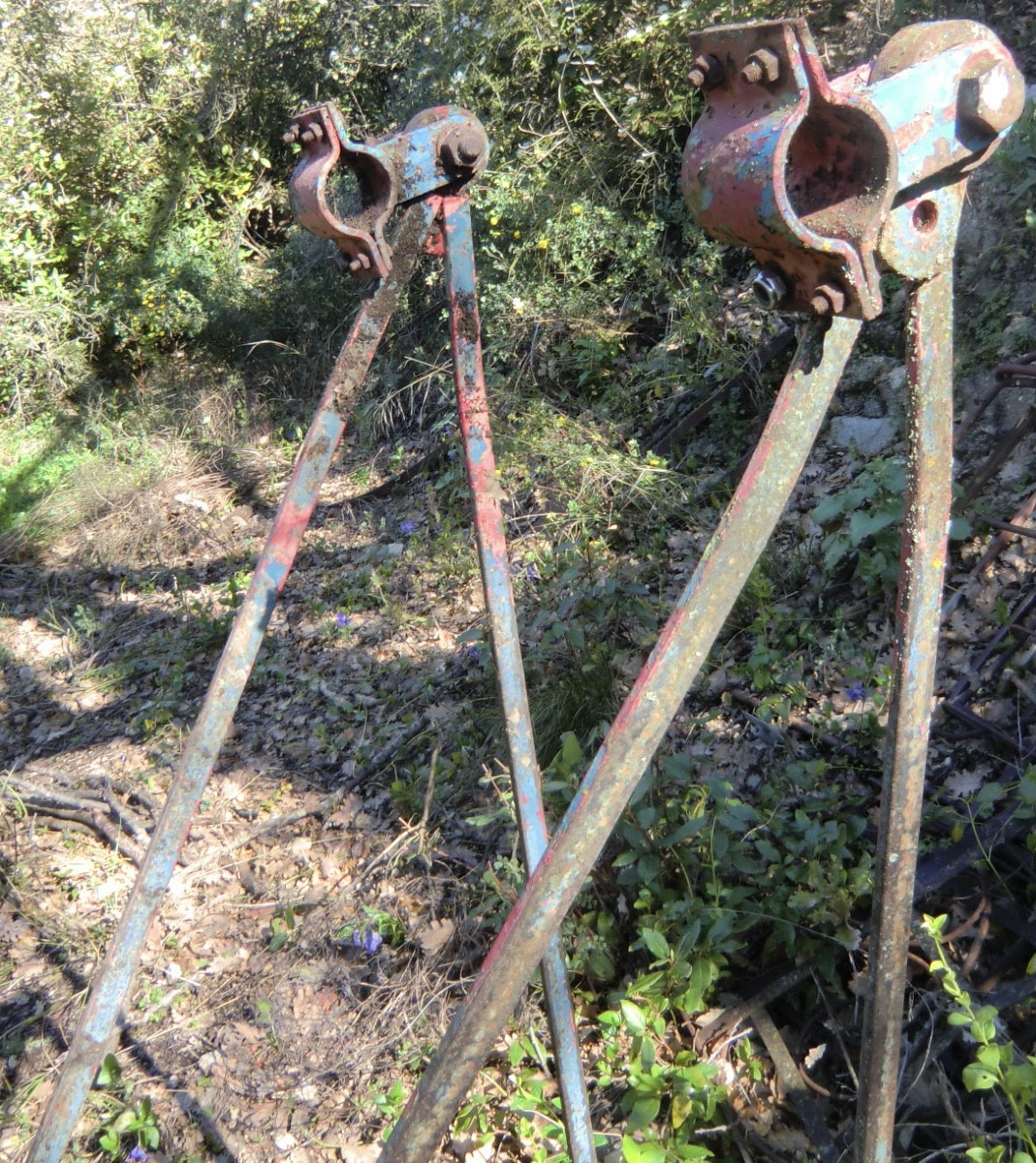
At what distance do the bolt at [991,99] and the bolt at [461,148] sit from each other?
0.79m

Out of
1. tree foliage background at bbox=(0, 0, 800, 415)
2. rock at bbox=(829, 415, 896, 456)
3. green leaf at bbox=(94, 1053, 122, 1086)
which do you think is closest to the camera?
green leaf at bbox=(94, 1053, 122, 1086)

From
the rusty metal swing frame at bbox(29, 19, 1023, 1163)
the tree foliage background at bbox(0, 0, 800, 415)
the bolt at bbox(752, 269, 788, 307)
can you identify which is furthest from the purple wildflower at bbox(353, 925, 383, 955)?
the tree foliage background at bbox(0, 0, 800, 415)

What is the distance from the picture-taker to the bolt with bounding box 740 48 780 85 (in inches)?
31.8

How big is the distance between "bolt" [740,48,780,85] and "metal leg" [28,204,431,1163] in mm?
744

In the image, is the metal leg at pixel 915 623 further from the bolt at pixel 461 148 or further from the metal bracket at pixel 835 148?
the bolt at pixel 461 148

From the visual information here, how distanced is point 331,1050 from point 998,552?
7.81ft

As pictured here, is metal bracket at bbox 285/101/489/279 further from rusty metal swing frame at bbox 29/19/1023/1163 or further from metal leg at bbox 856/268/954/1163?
metal leg at bbox 856/268/954/1163

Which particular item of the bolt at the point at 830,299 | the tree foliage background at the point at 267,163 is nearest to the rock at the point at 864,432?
the tree foliage background at the point at 267,163

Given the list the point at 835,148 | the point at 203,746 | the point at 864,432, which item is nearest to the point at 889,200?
the point at 835,148

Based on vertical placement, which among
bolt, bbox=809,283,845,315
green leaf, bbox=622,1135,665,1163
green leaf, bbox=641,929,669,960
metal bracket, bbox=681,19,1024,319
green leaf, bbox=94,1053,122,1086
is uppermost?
metal bracket, bbox=681,19,1024,319

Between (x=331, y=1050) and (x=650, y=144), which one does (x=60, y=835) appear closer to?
(x=331, y=1050)

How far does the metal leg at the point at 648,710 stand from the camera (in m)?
0.86

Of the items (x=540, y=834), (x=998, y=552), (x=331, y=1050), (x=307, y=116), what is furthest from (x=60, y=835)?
(x=998, y=552)

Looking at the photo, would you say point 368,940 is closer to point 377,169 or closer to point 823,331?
point 377,169
